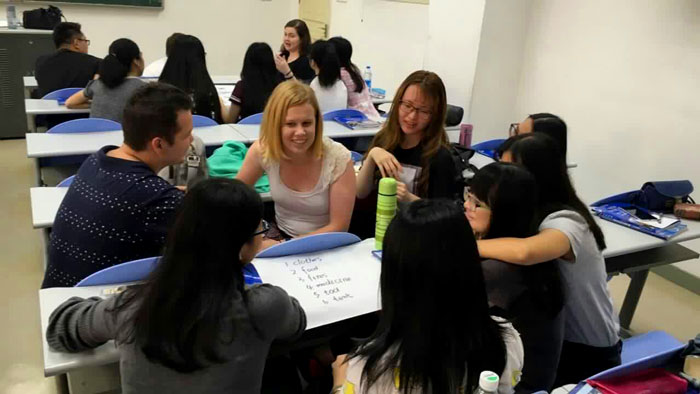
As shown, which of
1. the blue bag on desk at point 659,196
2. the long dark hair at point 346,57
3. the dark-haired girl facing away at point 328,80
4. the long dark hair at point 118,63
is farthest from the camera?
the long dark hair at point 346,57

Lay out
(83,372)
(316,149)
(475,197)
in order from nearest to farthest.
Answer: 1. (83,372)
2. (475,197)
3. (316,149)

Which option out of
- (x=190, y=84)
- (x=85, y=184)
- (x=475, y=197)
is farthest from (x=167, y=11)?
(x=475, y=197)

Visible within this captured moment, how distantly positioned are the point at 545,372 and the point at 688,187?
1678 millimetres

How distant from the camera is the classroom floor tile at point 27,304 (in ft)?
7.97

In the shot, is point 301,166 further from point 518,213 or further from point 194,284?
point 194,284

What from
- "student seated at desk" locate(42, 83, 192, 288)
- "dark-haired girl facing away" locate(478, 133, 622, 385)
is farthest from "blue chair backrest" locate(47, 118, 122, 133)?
"dark-haired girl facing away" locate(478, 133, 622, 385)

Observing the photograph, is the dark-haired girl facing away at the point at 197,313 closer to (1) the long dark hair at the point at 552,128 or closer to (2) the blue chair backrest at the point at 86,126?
(1) the long dark hair at the point at 552,128

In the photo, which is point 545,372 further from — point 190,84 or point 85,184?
point 190,84

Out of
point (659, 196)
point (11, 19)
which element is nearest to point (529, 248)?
point (659, 196)

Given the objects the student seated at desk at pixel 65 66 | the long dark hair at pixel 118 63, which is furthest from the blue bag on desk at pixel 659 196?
the student seated at desk at pixel 65 66

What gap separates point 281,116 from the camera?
218 cm

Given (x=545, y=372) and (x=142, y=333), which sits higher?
(x=142, y=333)

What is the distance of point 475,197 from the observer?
64.5 inches

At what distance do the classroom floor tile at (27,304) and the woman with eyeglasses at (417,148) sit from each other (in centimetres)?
155
